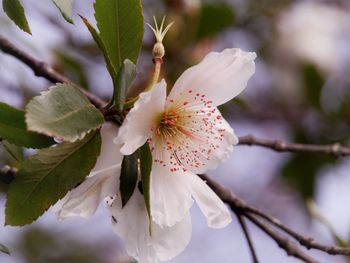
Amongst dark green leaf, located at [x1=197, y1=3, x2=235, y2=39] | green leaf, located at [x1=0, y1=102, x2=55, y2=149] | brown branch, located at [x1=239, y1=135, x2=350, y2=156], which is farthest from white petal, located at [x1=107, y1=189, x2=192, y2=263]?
dark green leaf, located at [x1=197, y1=3, x2=235, y2=39]

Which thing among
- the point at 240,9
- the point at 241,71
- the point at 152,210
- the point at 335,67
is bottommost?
the point at 335,67

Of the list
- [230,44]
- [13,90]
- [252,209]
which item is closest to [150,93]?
[252,209]

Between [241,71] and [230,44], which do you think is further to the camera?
[230,44]

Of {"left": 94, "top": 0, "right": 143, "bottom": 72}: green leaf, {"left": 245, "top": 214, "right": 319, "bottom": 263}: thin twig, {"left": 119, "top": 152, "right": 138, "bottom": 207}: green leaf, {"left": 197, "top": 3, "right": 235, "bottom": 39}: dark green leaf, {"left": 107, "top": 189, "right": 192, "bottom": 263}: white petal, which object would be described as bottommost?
{"left": 245, "top": 214, "right": 319, "bottom": 263}: thin twig

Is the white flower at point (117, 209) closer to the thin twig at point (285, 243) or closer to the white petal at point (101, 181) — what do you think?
the white petal at point (101, 181)

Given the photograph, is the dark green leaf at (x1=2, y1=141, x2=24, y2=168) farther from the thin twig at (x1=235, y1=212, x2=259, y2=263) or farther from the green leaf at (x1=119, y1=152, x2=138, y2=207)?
the thin twig at (x1=235, y1=212, x2=259, y2=263)

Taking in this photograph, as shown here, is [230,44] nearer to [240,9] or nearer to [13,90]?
[240,9]

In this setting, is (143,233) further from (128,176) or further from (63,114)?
(63,114)
